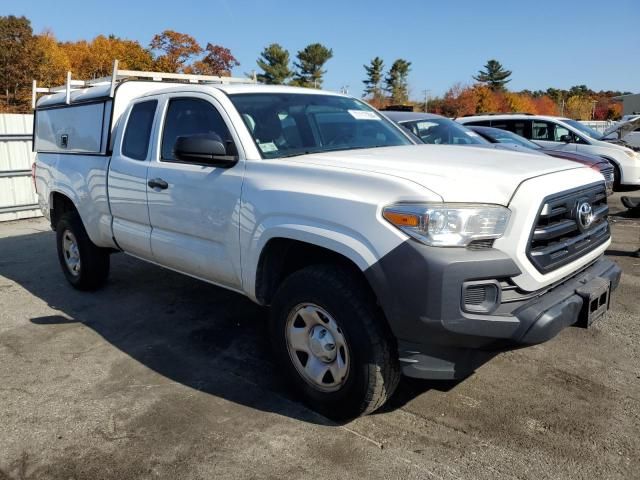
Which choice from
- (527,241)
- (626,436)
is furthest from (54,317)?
(626,436)

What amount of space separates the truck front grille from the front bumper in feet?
0.66

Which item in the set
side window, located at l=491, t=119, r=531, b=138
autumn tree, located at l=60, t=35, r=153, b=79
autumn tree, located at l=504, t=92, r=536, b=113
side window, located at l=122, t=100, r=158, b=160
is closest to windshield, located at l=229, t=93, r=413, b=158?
side window, located at l=122, t=100, r=158, b=160

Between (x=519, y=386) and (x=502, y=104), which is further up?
(x=502, y=104)

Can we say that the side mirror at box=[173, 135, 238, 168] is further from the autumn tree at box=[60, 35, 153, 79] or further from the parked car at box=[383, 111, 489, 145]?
the autumn tree at box=[60, 35, 153, 79]

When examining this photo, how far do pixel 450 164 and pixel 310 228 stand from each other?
86 centimetres

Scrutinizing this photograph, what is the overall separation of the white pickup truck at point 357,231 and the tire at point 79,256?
1173 millimetres

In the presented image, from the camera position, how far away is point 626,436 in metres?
2.96

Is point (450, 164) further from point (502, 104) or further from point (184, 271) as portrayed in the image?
point (502, 104)

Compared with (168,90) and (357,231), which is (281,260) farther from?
(168,90)

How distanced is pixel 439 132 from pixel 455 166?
548 centimetres

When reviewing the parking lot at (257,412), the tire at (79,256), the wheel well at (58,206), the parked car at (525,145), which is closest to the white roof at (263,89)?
the parking lot at (257,412)

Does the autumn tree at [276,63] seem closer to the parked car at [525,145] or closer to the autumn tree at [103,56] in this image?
the autumn tree at [103,56]

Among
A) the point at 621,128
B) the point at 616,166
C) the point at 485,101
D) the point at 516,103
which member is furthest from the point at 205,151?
the point at 516,103

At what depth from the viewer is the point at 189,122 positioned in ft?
13.7
